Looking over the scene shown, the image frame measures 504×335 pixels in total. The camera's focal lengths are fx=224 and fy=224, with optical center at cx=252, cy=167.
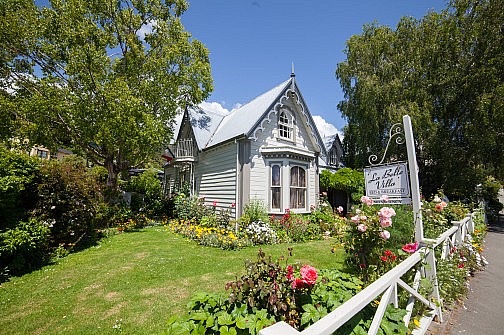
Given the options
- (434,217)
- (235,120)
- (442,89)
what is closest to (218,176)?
(235,120)

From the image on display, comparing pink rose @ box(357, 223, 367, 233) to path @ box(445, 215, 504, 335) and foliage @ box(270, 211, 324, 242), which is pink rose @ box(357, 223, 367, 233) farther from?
foliage @ box(270, 211, 324, 242)

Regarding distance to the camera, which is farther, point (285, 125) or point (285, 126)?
point (285, 126)

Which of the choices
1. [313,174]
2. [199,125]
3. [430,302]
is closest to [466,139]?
[313,174]

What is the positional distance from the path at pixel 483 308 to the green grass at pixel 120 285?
2.63m

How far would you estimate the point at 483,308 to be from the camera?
395 cm

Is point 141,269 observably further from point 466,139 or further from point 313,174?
point 466,139

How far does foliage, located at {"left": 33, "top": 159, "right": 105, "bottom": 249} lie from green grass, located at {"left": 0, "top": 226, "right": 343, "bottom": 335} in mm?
768

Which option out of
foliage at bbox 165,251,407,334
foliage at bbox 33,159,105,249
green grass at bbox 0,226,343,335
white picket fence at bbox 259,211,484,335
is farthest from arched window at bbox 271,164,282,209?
foliage at bbox 165,251,407,334

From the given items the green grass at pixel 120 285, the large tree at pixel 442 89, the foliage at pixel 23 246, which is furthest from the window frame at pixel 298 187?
the foliage at pixel 23 246

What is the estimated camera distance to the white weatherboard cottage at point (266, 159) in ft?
33.7

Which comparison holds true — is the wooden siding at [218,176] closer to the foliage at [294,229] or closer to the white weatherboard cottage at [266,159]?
the white weatherboard cottage at [266,159]

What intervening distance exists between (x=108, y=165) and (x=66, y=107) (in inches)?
143

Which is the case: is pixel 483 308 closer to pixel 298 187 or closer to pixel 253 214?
pixel 253 214

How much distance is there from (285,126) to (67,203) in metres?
9.72
